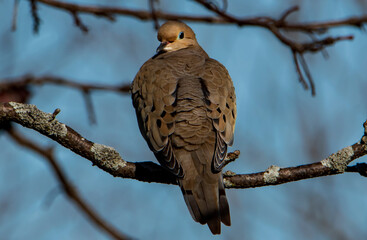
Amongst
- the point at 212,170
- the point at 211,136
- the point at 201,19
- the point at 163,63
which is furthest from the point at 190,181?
the point at 201,19

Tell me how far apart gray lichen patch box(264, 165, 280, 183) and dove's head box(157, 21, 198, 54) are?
6.95 feet

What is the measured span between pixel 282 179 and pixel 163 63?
5.41ft

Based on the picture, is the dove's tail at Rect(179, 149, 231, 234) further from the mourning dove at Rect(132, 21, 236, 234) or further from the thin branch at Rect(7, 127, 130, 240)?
the thin branch at Rect(7, 127, 130, 240)

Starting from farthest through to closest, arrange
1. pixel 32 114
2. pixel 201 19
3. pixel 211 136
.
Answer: pixel 201 19
pixel 211 136
pixel 32 114

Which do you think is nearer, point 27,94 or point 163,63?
point 163,63

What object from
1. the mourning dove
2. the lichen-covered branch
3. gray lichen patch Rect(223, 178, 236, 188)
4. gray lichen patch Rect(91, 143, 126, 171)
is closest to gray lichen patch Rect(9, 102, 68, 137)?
the lichen-covered branch

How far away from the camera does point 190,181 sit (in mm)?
3680

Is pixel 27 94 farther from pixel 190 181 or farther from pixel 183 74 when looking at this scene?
pixel 190 181

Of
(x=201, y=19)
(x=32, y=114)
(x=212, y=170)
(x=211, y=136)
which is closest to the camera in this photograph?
(x=32, y=114)

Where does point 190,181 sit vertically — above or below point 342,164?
below

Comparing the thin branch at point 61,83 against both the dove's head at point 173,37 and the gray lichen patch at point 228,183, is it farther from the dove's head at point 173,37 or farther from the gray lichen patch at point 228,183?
the gray lichen patch at point 228,183

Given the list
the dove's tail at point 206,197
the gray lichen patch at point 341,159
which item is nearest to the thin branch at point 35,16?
the dove's tail at point 206,197

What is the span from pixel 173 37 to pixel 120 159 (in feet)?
7.10

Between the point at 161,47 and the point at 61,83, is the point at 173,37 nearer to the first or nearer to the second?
the point at 161,47
